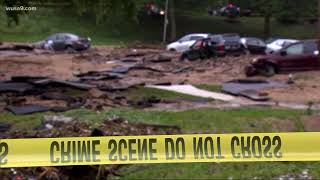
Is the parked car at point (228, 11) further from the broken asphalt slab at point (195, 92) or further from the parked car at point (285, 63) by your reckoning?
the broken asphalt slab at point (195, 92)

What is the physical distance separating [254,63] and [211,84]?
3.72m

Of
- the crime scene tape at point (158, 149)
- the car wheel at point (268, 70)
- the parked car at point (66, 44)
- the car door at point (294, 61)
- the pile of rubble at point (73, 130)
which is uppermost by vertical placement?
the crime scene tape at point (158, 149)

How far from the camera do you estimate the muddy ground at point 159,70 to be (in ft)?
72.1

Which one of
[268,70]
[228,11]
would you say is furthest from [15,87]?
[228,11]

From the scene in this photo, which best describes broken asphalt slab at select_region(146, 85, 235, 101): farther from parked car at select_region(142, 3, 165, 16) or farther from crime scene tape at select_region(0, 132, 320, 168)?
parked car at select_region(142, 3, 165, 16)

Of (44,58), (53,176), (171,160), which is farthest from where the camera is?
(44,58)

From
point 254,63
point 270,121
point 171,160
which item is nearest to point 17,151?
point 171,160

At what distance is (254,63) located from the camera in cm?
2728

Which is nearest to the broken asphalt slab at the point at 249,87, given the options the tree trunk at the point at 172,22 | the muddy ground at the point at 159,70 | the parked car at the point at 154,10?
the muddy ground at the point at 159,70

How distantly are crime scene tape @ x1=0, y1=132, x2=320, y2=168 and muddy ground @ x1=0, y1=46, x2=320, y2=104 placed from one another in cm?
1260

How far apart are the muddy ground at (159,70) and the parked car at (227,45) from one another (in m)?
1.46

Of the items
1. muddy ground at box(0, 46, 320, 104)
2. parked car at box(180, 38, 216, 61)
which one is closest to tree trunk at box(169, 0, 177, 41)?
muddy ground at box(0, 46, 320, 104)

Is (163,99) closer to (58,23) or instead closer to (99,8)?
(99,8)

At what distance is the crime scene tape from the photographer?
6406mm
